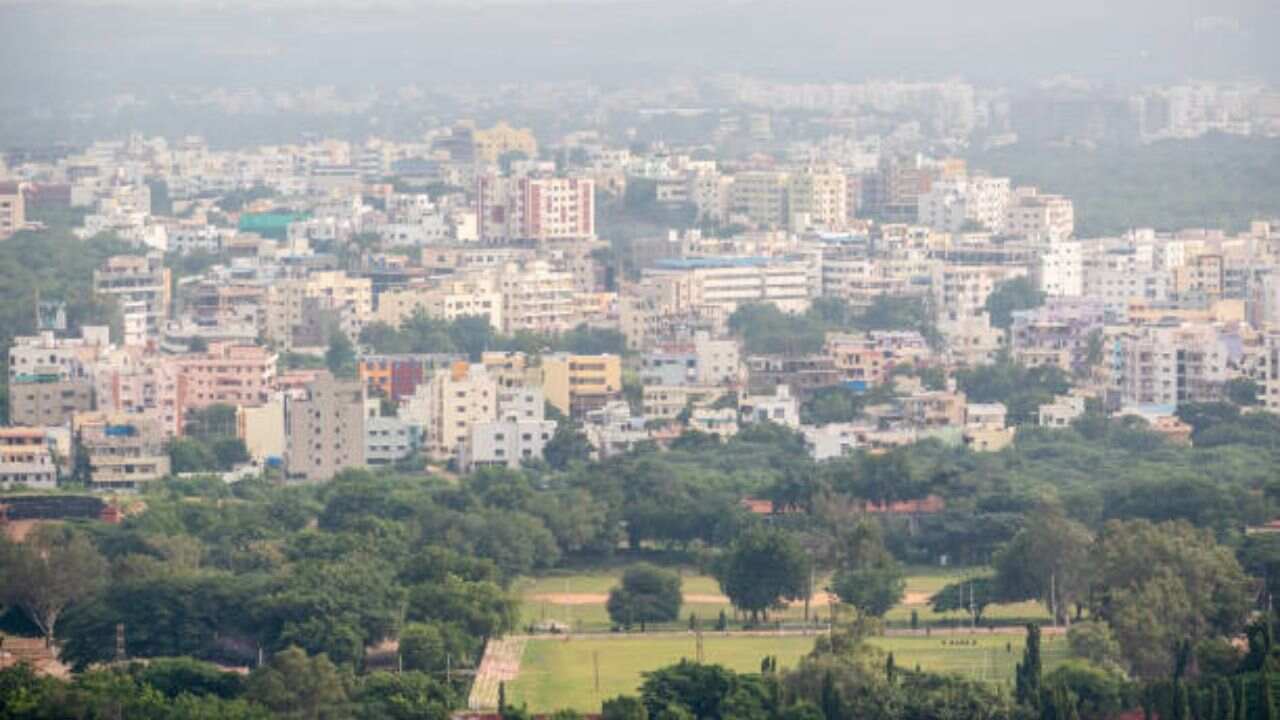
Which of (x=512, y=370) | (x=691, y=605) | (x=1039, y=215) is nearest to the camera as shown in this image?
(x=691, y=605)

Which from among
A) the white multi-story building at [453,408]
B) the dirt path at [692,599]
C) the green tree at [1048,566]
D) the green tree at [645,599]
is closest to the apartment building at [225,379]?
the white multi-story building at [453,408]

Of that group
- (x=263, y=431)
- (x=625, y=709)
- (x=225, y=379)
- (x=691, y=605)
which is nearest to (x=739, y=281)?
(x=225, y=379)

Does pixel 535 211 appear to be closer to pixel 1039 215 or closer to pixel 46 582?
pixel 1039 215

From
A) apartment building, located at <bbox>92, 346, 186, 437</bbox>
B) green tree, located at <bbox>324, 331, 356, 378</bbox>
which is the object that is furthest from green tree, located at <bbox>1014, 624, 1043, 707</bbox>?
green tree, located at <bbox>324, 331, 356, 378</bbox>

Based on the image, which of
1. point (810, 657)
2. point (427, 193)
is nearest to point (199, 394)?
point (810, 657)

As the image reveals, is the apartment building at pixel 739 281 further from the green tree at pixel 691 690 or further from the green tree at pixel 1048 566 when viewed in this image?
the green tree at pixel 691 690

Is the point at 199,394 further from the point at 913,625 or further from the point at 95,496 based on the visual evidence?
the point at 913,625
